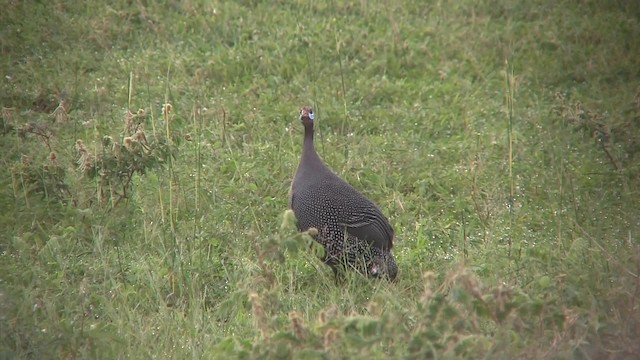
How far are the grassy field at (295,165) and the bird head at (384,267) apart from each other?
79mm

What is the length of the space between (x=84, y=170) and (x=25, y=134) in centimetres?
102

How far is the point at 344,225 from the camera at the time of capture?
529 cm

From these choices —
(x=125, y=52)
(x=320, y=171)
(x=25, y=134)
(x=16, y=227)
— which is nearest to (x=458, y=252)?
(x=320, y=171)

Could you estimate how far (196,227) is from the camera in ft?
18.5

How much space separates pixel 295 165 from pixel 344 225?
1406mm

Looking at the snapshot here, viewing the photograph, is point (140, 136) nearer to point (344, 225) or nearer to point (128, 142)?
point (128, 142)

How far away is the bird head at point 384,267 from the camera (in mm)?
5133

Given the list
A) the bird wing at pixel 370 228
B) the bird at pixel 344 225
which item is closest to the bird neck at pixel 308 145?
the bird at pixel 344 225

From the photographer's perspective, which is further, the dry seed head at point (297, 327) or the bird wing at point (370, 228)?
the bird wing at point (370, 228)

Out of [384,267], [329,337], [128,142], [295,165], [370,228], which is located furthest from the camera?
[295,165]

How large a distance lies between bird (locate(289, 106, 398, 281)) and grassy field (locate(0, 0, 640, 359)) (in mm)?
109

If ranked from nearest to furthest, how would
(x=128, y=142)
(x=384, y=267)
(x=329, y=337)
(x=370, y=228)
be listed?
(x=329, y=337) → (x=384, y=267) → (x=370, y=228) → (x=128, y=142)

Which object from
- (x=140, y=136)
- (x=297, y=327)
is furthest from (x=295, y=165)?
(x=297, y=327)

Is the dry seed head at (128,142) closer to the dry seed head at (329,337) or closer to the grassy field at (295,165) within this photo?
the grassy field at (295,165)
